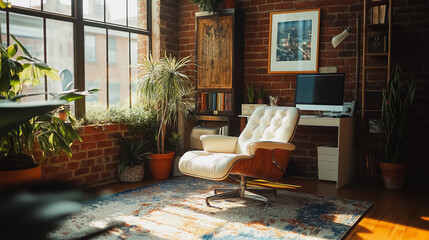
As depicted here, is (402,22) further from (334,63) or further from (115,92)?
(115,92)

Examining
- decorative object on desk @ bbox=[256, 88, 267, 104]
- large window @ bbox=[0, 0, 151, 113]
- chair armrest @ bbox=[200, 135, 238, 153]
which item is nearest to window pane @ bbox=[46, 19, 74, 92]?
large window @ bbox=[0, 0, 151, 113]

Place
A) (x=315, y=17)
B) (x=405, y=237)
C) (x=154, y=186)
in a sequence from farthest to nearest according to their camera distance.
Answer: (x=315, y=17)
(x=154, y=186)
(x=405, y=237)

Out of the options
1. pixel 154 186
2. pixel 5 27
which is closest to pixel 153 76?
pixel 154 186

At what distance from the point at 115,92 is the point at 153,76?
60 cm

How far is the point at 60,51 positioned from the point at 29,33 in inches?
14.5

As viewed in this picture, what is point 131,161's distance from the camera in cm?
435

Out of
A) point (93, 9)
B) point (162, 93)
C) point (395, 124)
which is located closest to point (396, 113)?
point (395, 124)

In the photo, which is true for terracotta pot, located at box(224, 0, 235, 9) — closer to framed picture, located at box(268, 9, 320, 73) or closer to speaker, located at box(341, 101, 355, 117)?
framed picture, located at box(268, 9, 320, 73)

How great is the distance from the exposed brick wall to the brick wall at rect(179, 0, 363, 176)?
1.54ft

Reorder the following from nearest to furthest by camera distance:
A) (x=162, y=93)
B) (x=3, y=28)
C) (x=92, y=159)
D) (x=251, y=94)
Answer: (x=3, y=28) → (x=92, y=159) → (x=162, y=93) → (x=251, y=94)

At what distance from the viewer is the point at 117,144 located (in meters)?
4.44

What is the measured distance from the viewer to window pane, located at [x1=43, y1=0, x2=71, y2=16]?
3883 mm

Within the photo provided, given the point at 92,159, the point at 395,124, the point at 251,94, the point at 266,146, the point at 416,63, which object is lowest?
the point at 92,159

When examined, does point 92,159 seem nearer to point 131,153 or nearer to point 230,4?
point 131,153
